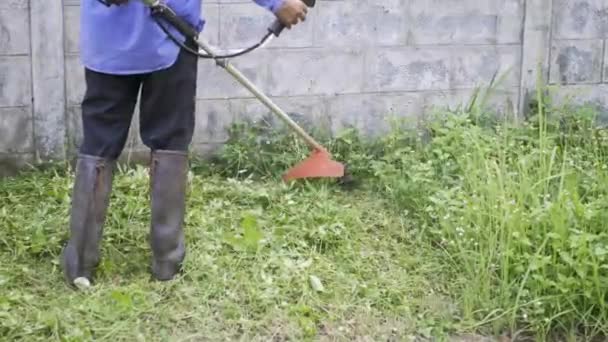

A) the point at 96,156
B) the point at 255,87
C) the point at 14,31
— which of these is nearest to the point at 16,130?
the point at 14,31

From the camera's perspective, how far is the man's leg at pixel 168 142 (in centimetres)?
393

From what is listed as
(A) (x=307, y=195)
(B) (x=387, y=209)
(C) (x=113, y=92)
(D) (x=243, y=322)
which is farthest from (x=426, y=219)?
(C) (x=113, y=92)

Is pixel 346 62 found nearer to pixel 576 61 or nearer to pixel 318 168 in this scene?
pixel 318 168

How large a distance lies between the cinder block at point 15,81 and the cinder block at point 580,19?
9.44 ft

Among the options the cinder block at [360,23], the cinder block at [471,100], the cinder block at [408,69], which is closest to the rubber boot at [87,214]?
the cinder block at [360,23]

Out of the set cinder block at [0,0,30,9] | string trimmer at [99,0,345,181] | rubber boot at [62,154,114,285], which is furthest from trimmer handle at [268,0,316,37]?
cinder block at [0,0,30,9]

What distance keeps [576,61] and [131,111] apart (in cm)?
295

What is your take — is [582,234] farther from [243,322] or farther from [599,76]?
[599,76]

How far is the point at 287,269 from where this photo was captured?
13.8 ft

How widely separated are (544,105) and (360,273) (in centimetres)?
200

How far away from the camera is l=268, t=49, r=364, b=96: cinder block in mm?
5488

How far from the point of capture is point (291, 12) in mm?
3875

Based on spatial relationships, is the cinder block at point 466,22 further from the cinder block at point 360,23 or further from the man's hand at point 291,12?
the man's hand at point 291,12

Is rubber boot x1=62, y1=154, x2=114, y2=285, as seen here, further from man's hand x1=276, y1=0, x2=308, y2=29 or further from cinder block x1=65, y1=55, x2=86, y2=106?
cinder block x1=65, y1=55, x2=86, y2=106
